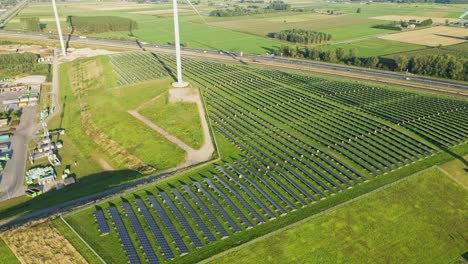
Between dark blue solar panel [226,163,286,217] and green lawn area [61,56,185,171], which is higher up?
green lawn area [61,56,185,171]

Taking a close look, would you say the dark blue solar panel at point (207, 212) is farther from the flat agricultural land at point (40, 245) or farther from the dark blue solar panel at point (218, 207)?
the flat agricultural land at point (40, 245)

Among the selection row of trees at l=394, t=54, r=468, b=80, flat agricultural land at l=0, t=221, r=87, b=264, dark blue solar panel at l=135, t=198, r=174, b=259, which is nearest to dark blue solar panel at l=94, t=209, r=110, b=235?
flat agricultural land at l=0, t=221, r=87, b=264

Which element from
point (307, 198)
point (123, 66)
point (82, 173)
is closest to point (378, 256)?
point (307, 198)

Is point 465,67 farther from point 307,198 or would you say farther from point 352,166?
point 307,198

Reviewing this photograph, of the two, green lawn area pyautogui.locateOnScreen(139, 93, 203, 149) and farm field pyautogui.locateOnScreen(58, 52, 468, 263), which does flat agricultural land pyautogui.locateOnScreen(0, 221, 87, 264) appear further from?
green lawn area pyautogui.locateOnScreen(139, 93, 203, 149)

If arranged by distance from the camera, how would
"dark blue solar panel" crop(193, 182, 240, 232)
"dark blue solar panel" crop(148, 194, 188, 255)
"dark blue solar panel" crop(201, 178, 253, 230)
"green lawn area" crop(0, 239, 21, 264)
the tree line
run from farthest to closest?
1. the tree line
2. "dark blue solar panel" crop(201, 178, 253, 230)
3. "dark blue solar panel" crop(193, 182, 240, 232)
4. "dark blue solar panel" crop(148, 194, 188, 255)
5. "green lawn area" crop(0, 239, 21, 264)

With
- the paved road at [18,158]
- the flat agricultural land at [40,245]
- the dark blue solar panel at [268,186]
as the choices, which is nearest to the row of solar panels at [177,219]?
the dark blue solar panel at [268,186]
